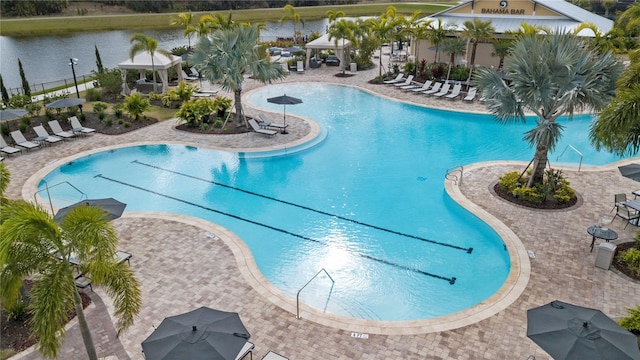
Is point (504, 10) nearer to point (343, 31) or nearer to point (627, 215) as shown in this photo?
point (343, 31)

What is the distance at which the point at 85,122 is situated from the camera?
78.7 feet

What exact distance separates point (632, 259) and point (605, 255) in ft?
2.24

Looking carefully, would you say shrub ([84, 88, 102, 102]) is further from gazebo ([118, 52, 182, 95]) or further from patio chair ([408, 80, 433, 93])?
patio chair ([408, 80, 433, 93])

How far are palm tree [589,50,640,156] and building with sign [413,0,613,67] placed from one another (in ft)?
76.6

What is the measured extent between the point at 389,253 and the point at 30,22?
72.4m

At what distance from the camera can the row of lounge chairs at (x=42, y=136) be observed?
20.1 m

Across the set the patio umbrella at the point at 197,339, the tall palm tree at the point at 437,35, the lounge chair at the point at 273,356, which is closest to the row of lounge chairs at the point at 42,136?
the patio umbrella at the point at 197,339

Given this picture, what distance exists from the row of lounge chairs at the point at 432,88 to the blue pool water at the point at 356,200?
9.68 ft

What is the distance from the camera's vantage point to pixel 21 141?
823 inches

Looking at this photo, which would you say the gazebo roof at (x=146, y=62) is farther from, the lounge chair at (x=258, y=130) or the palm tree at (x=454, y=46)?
the palm tree at (x=454, y=46)

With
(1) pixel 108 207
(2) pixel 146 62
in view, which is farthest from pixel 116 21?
(1) pixel 108 207

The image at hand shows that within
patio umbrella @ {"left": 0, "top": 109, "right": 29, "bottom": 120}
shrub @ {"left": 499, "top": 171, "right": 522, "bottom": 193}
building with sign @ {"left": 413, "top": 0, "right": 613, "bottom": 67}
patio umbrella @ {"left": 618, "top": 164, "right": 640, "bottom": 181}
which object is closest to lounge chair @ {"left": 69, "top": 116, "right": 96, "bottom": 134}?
patio umbrella @ {"left": 0, "top": 109, "right": 29, "bottom": 120}

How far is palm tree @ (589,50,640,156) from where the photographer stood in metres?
10.3

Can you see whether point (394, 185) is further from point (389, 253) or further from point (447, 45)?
point (447, 45)
